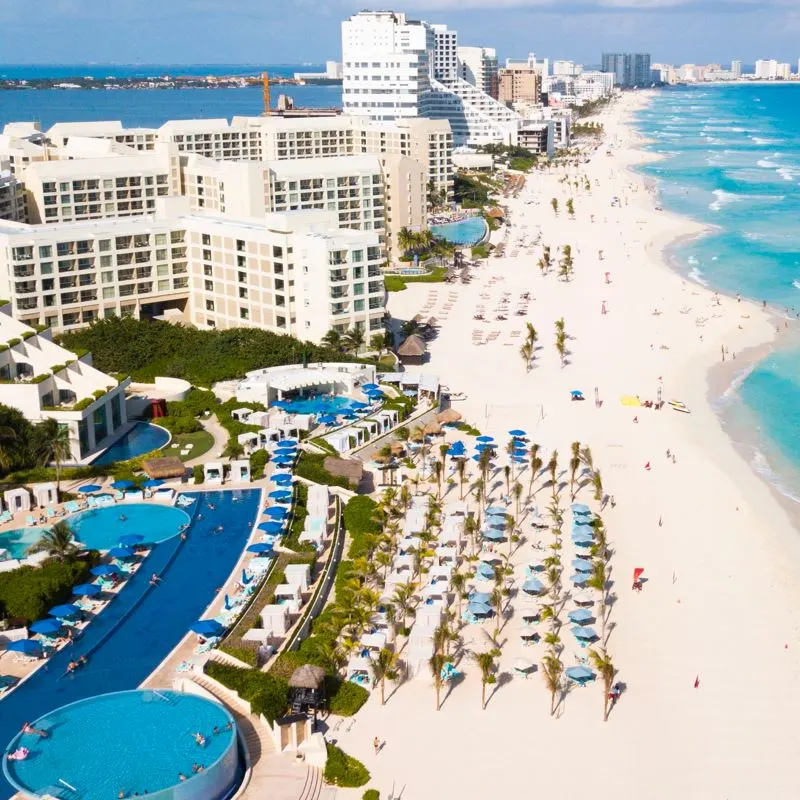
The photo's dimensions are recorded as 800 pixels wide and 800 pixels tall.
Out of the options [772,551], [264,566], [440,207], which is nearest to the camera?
[264,566]

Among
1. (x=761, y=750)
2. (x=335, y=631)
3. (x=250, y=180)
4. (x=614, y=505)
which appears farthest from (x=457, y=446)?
(x=250, y=180)

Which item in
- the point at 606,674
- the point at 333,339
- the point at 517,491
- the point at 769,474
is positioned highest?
the point at 333,339

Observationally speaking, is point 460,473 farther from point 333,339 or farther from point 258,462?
point 333,339

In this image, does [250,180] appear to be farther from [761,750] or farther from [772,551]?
[761,750]

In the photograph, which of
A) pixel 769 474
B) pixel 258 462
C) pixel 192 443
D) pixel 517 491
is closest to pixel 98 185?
pixel 192 443

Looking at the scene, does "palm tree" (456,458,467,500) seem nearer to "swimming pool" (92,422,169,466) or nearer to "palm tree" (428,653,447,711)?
"swimming pool" (92,422,169,466)

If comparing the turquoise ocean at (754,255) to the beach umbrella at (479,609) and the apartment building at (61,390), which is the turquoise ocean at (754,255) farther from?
the apartment building at (61,390)
